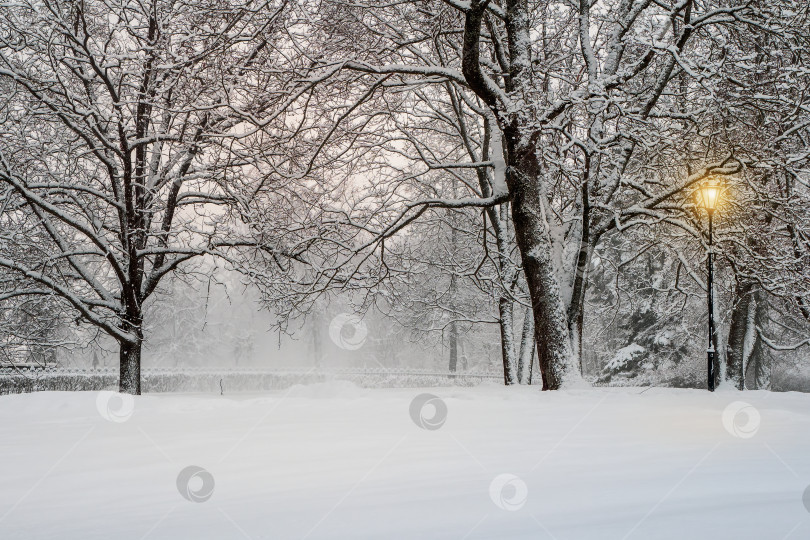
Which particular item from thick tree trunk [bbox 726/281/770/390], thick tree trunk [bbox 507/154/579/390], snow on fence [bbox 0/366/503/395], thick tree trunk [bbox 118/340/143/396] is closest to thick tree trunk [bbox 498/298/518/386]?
thick tree trunk [bbox 726/281/770/390]

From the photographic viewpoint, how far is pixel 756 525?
7.94 feet

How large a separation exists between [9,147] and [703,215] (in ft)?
45.3

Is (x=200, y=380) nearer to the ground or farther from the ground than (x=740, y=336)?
nearer to the ground

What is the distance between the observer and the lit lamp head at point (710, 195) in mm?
10516

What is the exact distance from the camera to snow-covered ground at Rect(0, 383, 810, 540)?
2.54 metres

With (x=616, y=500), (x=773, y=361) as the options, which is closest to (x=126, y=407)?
(x=616, y=500)

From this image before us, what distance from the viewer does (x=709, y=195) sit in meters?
10.6

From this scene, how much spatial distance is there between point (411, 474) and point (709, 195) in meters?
9.38

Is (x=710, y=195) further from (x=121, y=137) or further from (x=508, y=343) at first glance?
(x=121, y=137)

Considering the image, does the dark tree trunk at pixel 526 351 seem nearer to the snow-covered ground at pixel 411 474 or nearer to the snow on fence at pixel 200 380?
the snow-covered ground at pixel 411 474

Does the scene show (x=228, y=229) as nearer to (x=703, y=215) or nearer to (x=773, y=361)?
(x=703, y=215)

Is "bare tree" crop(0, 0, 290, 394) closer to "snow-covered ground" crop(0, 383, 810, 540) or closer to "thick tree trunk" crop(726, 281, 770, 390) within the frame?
"snow-covered ground" crop(0, 383, 810, 540)

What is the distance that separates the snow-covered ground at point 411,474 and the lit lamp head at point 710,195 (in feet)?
18.5

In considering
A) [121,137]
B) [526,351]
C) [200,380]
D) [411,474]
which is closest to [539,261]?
[411,474]
